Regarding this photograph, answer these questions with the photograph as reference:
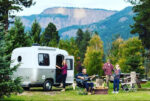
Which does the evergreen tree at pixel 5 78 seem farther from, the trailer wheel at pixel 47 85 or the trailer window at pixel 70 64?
the trailer window at pixel 70 64

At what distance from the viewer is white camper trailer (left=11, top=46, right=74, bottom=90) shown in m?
19.5

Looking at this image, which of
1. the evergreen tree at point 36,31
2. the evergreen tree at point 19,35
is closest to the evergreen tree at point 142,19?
the evergreen tree at point 36,31

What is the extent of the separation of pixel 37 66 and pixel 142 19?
1808 cm

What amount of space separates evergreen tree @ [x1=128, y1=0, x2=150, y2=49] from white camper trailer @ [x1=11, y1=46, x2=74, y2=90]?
14403 mm

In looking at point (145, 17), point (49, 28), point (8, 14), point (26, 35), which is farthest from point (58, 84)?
point (49, 28)

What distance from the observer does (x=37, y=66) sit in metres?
19.7

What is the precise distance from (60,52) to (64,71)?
2.14 meters

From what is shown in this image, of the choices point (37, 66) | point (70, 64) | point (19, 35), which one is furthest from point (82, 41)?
point (37, 66)

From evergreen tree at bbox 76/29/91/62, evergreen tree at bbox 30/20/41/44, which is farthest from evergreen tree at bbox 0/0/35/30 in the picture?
evergreen tree at bbox 76/29/91/62

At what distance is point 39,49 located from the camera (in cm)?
2008

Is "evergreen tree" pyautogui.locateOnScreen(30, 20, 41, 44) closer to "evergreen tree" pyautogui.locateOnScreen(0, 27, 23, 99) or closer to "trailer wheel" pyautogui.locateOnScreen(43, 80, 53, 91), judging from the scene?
"trailer wheel" pyautogui.locateOnScreen(43, 80, 53, 91)

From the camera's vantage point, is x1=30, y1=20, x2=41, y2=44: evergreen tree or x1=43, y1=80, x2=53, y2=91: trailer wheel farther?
x1=30, y1=20, x2=41, y2=44: evergreen tree

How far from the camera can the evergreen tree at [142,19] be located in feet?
109

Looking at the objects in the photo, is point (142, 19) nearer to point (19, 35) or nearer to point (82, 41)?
point (19, 35)
